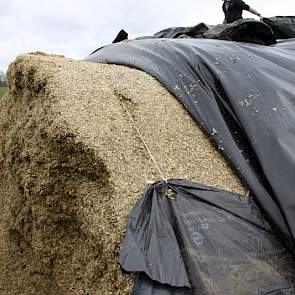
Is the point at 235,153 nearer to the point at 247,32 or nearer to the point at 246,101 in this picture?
the point at 246,101

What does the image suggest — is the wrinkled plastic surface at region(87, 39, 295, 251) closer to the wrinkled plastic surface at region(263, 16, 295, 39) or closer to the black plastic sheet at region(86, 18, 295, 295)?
the black plastic sheet at region(86, 18, 295, 295)

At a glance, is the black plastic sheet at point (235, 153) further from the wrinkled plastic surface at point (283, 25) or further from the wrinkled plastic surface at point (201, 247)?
the wrinkled plastic surface at point (283, 25)

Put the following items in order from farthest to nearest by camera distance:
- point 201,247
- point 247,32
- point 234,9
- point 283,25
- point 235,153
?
1. point 234,9
2. point 283,25
3. point 247,32
4. point 235,153
5. point 201,247

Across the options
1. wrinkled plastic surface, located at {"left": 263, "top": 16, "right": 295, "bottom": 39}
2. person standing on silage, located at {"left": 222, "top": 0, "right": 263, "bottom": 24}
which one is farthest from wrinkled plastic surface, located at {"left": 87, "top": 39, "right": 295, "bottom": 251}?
person standing on silage, located at {"left": 222, "top": 0, "right": 263, "bottom": 24}

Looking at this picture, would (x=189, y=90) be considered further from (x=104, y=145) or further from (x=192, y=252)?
(x=192, y=252)

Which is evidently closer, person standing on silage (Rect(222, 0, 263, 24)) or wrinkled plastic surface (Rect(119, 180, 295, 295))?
wrinkled plastic surface (Rect(119, 180, 295, 295))

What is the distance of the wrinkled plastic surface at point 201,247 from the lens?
1.51m

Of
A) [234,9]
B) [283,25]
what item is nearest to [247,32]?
[283,25]

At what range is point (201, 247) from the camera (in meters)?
1.61

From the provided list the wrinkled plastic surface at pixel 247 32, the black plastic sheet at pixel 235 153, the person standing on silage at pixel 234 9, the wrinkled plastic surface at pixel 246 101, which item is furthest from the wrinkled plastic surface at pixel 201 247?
the person standing on silage at pixel 234 9

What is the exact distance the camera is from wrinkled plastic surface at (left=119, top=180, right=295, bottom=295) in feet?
4.97

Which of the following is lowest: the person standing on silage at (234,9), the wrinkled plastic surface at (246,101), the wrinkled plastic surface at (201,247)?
the wrinkled plastic surface at (201,247)

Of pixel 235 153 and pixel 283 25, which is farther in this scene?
pixel 283 25

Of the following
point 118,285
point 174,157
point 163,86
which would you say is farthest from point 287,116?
point 118,285
